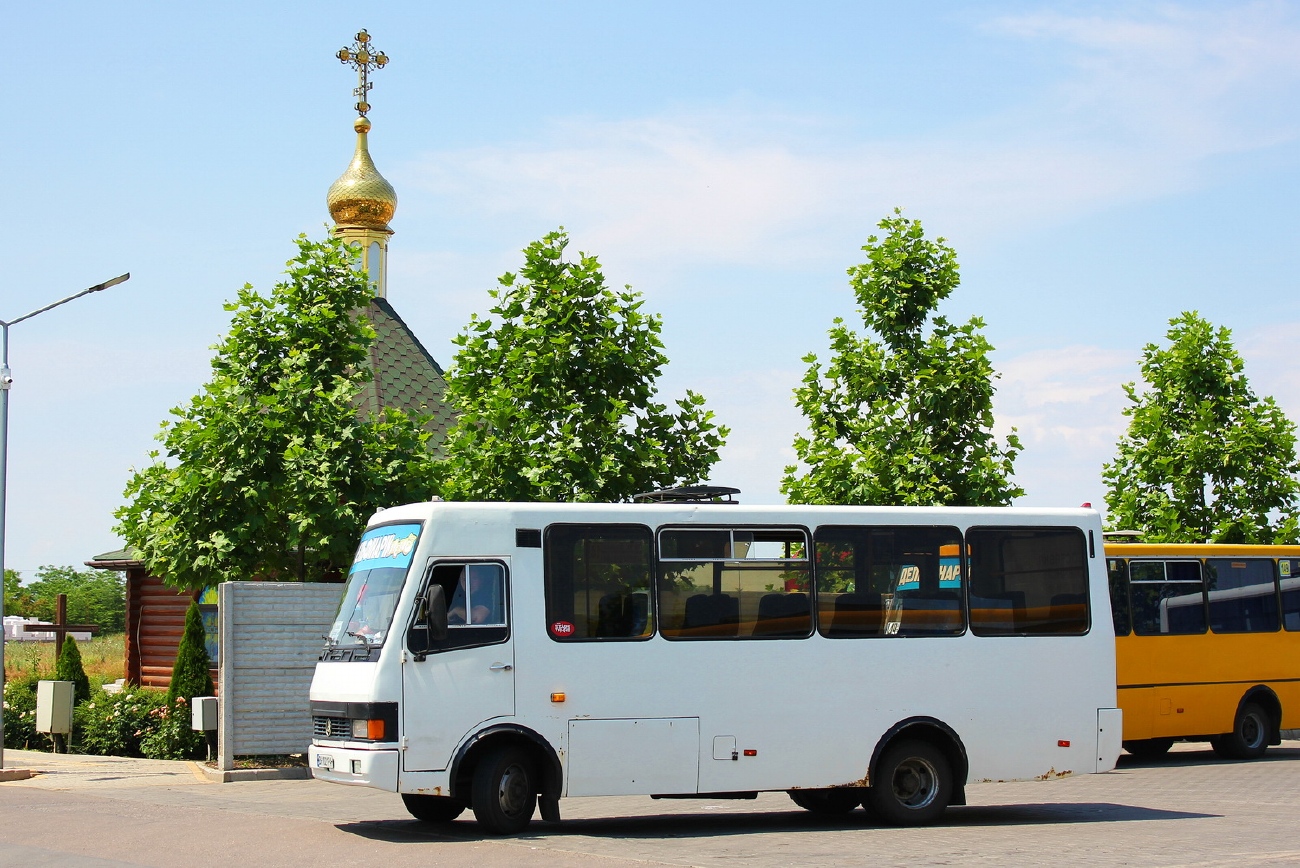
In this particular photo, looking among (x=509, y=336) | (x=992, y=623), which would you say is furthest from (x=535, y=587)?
(x=509, y=336)

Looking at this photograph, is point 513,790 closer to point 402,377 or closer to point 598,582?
point 598,582

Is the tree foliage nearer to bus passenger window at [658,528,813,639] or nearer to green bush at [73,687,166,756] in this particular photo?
green bush at [73,687,166,756]

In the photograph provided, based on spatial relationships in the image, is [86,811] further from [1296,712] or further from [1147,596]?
[1296,712]

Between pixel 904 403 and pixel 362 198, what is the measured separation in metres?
18.7

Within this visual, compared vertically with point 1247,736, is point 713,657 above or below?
above

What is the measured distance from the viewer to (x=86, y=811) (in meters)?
16.2

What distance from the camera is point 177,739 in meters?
23.4

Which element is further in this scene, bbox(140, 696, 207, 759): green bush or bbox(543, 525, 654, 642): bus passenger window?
bbox(140, 696, 207, 759): green bush

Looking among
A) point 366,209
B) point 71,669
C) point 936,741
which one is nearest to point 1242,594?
point 936,741

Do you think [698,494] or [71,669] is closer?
[698,494]

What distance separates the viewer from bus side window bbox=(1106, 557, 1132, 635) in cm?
2189

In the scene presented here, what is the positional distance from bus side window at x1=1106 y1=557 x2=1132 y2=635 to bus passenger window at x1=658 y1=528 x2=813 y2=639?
28.7 ft

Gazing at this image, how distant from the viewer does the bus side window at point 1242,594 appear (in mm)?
22844

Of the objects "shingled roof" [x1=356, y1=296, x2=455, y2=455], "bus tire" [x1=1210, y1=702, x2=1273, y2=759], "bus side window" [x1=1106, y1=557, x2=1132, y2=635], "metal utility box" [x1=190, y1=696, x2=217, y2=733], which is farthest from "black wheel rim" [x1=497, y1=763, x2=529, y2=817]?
"shingled roof" [x1=356, y1=296, x2=455, y2=455]
